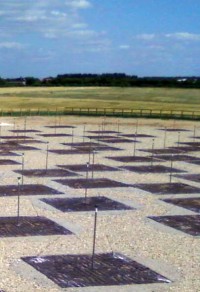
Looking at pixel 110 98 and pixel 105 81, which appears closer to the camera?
pixel 110 98

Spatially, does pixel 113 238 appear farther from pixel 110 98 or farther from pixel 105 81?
pixel 105 81

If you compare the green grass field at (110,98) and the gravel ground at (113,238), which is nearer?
the gravel ground at (113,238)

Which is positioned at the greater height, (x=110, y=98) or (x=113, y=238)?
(x=113, y=238)

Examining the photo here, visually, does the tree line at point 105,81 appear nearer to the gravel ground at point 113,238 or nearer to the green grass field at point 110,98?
the green grass field at point 110,98

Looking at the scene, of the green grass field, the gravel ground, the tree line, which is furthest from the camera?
the tree line

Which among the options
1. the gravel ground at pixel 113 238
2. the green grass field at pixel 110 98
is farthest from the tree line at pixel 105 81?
the gravel ground at pixel 113 238

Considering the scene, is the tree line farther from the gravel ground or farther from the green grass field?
the gravel ground

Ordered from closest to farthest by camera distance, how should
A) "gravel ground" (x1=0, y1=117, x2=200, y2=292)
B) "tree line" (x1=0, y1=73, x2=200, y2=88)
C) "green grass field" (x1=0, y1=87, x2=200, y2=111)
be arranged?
"gravel ground" (x1=0, y1=117, x2=200, y2=292)
"green grass field" (x1=0, y1=87, x2=200, y2=111)
"tree line" (x1=0, y1=73, x2=200, y2=88)

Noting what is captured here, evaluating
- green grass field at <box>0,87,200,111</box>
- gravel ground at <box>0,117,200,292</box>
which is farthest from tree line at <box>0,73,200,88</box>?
gravel ground at <box>0,117,200,292</box>

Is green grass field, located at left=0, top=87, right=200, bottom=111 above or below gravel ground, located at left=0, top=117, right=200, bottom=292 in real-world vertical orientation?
below

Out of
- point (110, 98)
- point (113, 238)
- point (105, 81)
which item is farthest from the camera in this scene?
point (105, 81)

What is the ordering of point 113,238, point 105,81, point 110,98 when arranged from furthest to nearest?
point 105,81 → point 110,98 → point 113,238

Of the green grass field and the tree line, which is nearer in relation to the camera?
the green grass field

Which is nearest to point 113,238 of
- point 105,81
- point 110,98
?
point 110,98
